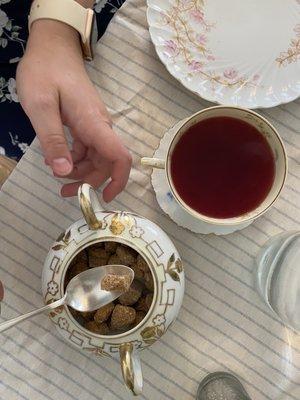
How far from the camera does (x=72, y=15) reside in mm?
761

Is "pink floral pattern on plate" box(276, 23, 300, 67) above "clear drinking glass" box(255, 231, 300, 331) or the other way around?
above

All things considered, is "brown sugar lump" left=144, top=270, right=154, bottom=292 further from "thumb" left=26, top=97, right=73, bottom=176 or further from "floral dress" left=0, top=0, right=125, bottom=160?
"floral dress" left=0, top=0, right=125, bottom=160

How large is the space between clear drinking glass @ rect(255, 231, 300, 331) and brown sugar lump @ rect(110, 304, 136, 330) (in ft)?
0.65

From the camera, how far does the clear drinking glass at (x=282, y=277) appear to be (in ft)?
2.43

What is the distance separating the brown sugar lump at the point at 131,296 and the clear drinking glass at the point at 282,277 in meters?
0.18

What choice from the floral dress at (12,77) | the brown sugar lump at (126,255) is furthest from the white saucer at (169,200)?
the floral dress at (12,77)

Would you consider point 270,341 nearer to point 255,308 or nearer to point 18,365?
point 255,308

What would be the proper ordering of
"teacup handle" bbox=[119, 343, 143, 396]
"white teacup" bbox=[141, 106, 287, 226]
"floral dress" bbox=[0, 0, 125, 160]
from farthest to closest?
"floral dress" bbox=[0, 0, 125, 160] < "white teacup" bbox=[141, 106, 287, 226] < "teacup handle" bbox=[119, 343, 143, 396]

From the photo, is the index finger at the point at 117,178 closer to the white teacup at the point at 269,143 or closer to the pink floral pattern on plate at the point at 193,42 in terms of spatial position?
the white teacup at the point at 269,143

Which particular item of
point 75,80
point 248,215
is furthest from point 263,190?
point 75,80

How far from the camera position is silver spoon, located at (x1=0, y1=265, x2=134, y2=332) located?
660 mm

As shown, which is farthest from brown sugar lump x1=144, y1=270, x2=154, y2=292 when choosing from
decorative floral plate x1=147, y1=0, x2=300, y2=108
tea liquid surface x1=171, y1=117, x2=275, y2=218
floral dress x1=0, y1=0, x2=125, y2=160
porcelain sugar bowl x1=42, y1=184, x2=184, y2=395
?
floral dress x1=0, y1=0, x2=125, y2=160

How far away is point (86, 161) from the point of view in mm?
822

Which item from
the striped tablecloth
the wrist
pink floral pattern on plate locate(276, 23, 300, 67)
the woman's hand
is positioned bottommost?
the striped tablecloth
